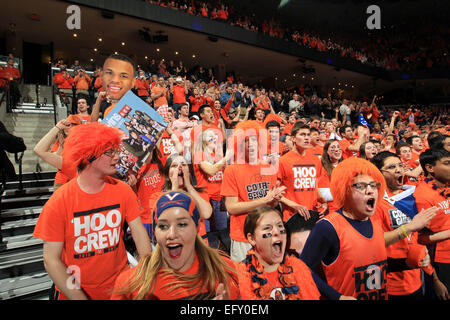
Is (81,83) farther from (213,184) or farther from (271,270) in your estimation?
(271,270)

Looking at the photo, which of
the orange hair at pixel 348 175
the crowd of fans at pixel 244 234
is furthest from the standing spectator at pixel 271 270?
the orange hair at pixel 348 175

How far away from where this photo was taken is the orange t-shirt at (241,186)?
9.50 ft

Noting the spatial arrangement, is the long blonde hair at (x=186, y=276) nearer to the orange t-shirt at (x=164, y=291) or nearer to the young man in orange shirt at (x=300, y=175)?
the orange t-shirt at (x=164, y=291)

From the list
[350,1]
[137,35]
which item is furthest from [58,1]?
[350,1]

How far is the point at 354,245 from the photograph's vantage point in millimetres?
1812

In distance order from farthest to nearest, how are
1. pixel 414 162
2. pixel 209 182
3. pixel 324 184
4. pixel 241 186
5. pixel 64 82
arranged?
pixel 64 82 < pixel 414 162 < pixel 209 182 < pixel 324 184 < pixel 241 186

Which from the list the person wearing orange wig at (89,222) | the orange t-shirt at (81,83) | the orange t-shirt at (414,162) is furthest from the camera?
the orange t-shirt at (81,83)

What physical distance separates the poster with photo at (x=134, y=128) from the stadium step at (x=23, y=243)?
195cm

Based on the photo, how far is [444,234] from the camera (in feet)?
8.05

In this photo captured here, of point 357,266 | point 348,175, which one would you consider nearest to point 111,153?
point 348,175

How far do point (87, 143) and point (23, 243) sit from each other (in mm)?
3000

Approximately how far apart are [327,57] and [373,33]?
36.1 feet

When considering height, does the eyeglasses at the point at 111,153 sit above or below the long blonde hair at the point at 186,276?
above

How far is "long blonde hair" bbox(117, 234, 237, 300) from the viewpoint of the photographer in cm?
145
